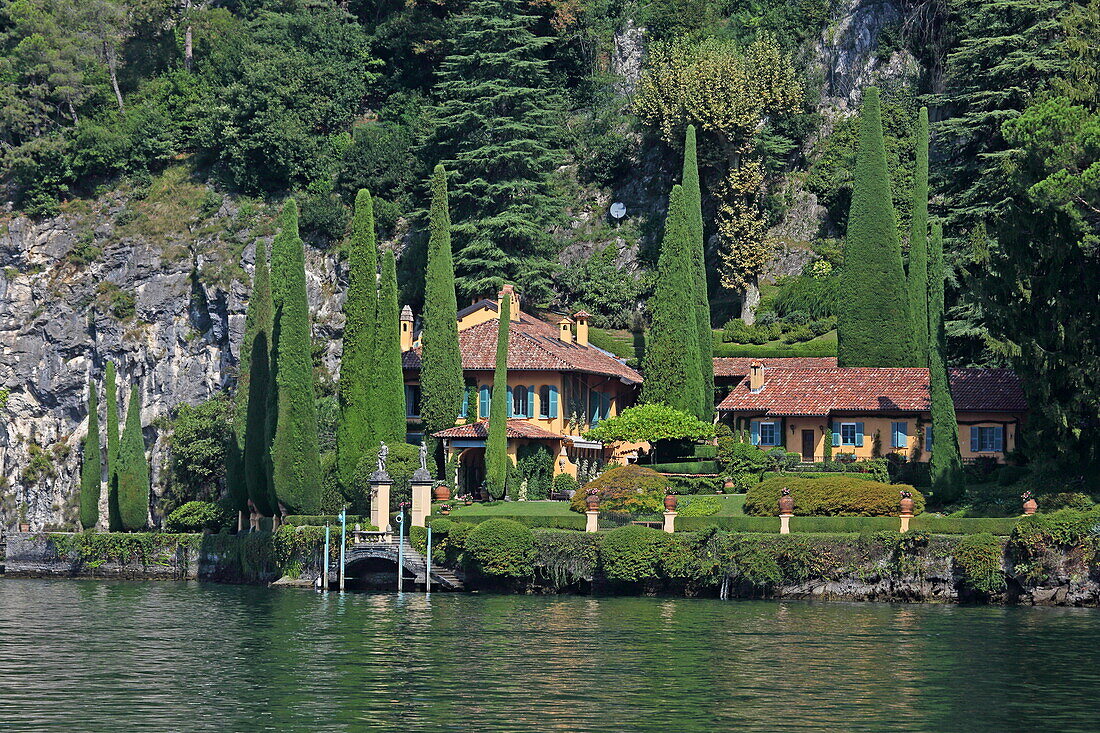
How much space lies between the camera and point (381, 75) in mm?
100562

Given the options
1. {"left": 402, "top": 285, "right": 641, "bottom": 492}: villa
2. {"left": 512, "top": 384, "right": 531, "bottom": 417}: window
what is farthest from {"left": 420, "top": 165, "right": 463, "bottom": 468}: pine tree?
{"left": 512, "top": 384, "right": 531, "bottom": 417}: window

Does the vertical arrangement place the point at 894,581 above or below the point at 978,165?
below

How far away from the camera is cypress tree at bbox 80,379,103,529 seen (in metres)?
81.4

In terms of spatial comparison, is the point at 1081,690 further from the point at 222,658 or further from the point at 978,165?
the point at 978,165

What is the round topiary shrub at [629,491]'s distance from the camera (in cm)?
5938

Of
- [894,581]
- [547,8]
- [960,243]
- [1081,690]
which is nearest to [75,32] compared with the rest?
[547,8]

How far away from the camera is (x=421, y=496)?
197ft

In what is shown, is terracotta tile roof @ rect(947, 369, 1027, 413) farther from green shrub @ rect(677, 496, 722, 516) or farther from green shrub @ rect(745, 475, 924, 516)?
green shrub @ rect(677, 496, 722, 516)

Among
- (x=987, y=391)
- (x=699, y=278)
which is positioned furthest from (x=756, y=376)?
(x=987, y=391)

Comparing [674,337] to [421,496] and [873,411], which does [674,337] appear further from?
[421,496]

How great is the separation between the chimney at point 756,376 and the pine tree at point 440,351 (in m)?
13.2

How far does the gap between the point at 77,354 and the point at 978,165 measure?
165ft

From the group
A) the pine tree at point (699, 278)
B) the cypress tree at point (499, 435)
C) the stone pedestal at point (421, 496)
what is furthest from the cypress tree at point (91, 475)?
the pine tree at point (699, 278)

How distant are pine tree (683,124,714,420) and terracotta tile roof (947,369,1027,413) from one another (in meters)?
11.6
